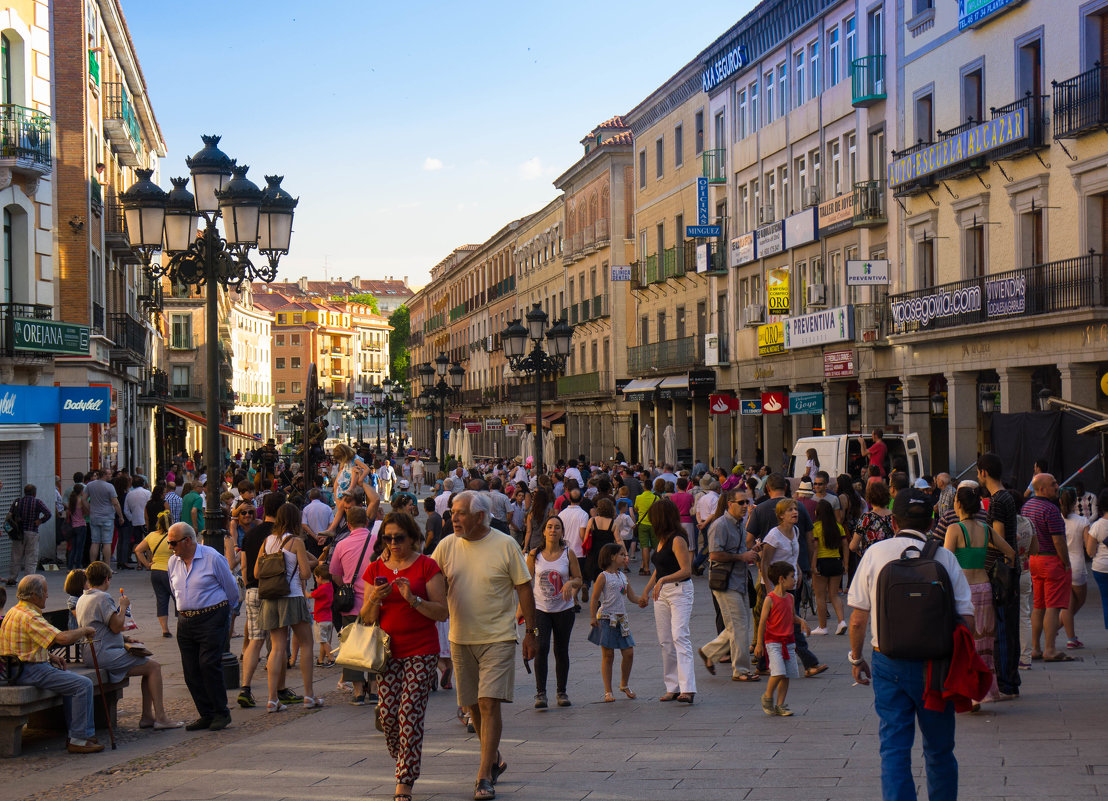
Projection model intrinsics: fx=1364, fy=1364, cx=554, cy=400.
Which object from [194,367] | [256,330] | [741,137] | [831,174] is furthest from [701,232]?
[256,330]

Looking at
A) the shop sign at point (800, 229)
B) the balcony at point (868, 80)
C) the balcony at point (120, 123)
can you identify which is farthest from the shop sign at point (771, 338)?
the balcony at point (120, 123)

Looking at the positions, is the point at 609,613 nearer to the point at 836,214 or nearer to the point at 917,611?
the point at 917,611

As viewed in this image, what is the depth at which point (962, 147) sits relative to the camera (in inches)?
1129

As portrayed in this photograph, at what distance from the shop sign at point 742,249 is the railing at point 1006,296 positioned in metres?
9.39

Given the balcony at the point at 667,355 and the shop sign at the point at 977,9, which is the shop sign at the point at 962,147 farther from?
the balcony at the point at 667,355

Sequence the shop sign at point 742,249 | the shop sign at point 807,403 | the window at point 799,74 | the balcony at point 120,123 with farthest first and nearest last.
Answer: the shop sign at point 742,249 → the window at point 799,74 → the balcony at point 120,123 → the shop sign at point 807,403

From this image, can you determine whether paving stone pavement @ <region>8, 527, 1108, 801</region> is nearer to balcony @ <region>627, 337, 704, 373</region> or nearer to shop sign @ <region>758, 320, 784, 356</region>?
shop sign @ <region>758, 320, 784, 356</region>

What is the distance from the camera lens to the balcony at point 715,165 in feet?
144

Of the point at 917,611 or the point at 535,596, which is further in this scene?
the point at 535,596

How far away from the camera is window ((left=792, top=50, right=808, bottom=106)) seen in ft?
123

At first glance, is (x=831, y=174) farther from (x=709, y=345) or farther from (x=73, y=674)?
(x=73, y=674)

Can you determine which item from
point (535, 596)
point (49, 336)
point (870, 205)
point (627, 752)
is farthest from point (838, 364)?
point (627, 752)

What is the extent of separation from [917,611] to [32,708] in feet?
21.9

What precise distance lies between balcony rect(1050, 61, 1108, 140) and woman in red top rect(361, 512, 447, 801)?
19.7 m
